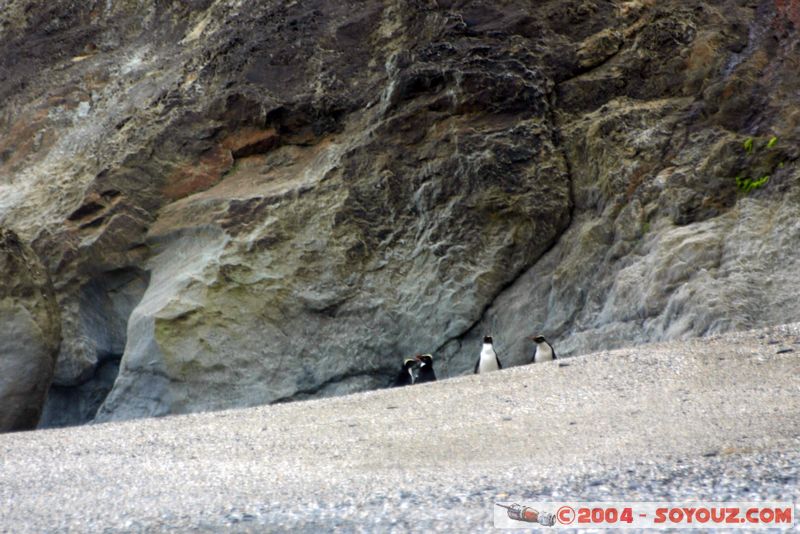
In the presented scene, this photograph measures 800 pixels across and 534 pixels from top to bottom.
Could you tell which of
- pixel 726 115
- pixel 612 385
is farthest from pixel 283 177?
pixel 612 385

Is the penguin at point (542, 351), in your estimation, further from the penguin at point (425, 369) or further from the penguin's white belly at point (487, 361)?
the penguin at point (425, 369)

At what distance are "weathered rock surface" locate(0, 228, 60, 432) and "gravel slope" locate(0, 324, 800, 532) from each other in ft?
8.31

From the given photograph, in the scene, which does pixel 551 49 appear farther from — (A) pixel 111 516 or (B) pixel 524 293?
(A) pixel 111 516

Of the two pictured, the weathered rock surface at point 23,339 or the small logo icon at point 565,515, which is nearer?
the small logo icon at point 565,515

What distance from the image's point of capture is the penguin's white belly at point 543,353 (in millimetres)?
12094

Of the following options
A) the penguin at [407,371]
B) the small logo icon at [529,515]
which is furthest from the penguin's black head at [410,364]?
the small logo icon at [529,515]

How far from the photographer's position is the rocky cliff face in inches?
491

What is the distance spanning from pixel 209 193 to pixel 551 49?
16.6ft

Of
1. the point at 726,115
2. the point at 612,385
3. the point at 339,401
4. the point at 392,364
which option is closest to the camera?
the point at 612,385

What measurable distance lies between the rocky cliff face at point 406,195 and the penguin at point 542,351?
7.4 inches

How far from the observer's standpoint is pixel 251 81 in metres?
15.6

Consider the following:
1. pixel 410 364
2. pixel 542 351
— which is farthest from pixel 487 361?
pixel 410 364

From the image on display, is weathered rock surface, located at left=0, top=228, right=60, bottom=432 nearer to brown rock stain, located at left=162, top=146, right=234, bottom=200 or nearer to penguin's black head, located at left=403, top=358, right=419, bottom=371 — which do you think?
brown rock stain, located at left=162, top=146, right=234, bottom=200

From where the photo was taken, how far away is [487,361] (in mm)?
12672
